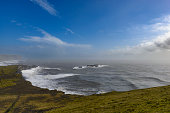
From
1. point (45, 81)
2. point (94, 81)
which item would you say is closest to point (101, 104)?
point (94, 81)

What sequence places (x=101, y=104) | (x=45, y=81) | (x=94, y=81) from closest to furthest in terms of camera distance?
(x=101, y=104) → (x=45, y=81) → (x=94, y=81)

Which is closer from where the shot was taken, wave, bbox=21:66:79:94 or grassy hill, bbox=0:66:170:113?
grassy hill, bbox=0:66:170:113

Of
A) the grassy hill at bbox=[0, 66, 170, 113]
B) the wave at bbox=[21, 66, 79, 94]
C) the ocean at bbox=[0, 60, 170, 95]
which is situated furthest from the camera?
the wave at bbox=[21, 66, 79, 94]

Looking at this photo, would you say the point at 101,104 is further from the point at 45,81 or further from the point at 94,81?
the point at 45,81

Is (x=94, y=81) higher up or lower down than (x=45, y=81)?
lower down

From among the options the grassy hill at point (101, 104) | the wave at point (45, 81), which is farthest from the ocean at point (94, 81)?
the grassy hill at point (101, 104)

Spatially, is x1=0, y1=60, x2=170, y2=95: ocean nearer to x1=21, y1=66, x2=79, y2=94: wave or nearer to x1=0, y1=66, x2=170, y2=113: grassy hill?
x1=21, y1=66, x2=79, y2=94: wave

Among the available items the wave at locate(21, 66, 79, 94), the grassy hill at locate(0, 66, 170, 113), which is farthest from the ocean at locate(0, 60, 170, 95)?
the grassy hill at locate(0, 66, 170, 113)

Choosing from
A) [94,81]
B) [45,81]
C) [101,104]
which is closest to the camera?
[101,104]

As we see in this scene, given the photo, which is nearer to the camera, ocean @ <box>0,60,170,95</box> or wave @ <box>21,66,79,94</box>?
ocean @ <box>0,60,170,95</box>

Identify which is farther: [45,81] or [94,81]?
[94,81]

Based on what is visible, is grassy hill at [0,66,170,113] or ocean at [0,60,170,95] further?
ocean at [0,60,170,95]

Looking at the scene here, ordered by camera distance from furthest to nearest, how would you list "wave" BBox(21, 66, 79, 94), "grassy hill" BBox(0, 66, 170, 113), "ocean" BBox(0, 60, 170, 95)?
"wave" BBox(21, 66, 79, 94) → "ocean" BBox(0, 60, 170, 95) → "grassy hill" BBox(0, 66, 170, 113)

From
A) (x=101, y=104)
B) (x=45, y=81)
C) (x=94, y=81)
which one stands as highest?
(x=101, y=104)
